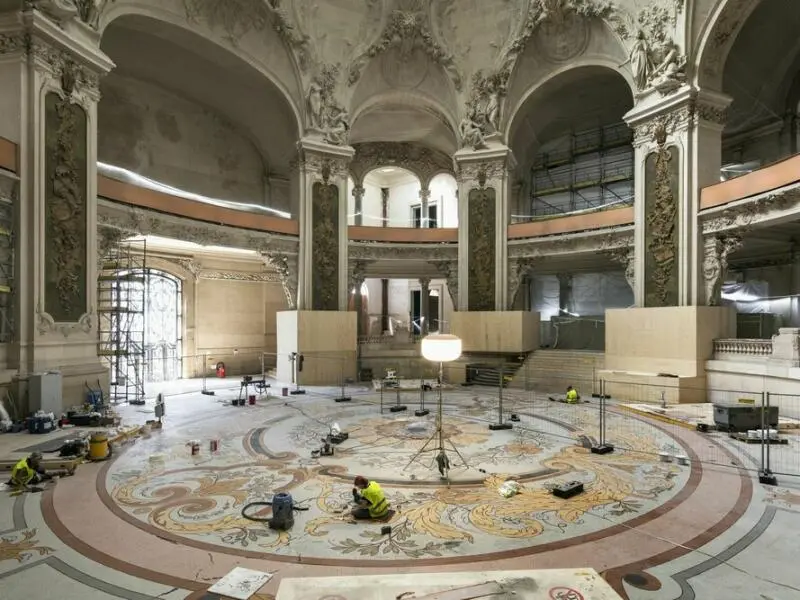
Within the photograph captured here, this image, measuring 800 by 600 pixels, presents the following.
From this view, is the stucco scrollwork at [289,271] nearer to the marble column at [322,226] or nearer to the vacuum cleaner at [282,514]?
the marble column at [322,226]

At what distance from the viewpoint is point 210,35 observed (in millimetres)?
15758

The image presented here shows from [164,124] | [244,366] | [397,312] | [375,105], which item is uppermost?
[375,105]

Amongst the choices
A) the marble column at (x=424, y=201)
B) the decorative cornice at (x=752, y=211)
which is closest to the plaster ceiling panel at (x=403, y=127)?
the marble column at (x=424, y=201)

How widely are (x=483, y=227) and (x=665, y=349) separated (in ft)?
27.9

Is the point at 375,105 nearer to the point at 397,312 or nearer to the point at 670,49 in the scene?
the point at 670,49

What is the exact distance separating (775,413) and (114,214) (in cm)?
1752

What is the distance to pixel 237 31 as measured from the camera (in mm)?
16422

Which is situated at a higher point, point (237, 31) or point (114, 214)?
point (237, 31)

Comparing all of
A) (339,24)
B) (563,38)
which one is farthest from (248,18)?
(563,38)

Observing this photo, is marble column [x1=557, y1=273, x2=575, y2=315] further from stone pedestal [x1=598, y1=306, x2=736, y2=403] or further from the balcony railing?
the balcony railing

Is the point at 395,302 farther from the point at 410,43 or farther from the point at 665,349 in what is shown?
the point at 665,349

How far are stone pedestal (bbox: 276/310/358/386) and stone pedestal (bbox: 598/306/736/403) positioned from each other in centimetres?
944

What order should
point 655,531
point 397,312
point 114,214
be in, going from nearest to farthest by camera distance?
1. point 655,531
2. point 114,214
3. point 397,312

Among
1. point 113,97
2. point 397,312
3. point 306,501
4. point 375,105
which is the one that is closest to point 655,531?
point 306,501
